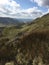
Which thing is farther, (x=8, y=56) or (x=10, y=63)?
(x=8, y=56)

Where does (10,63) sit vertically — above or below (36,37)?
below

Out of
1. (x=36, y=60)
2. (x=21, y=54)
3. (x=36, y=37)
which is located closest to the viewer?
(x=36, y=60)

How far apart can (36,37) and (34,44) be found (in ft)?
9.39

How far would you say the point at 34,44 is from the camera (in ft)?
149

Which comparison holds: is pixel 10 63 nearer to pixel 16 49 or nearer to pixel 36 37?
pixel 16 49

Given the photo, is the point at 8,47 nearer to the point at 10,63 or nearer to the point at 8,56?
the point at 8,56

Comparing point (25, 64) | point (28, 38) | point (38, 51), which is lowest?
point (25, 64)

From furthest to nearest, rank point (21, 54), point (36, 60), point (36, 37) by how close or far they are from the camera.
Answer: point (36, 37)
point (21, 54)
point (36, 60)

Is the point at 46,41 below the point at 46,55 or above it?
above

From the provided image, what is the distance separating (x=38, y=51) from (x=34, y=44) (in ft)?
10.7

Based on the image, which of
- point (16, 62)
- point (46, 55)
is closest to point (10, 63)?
point (16, 62)

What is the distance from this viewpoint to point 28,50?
44.7 metres

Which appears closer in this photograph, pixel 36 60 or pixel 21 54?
pixel 36 60

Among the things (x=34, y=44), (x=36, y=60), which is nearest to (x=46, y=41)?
(x=34, y=44)
